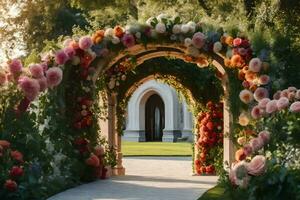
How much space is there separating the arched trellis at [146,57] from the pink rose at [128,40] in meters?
0.31

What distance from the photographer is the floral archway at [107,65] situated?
30.0ft

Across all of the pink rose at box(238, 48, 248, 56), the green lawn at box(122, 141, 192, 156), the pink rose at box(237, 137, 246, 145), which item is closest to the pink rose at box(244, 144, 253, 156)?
the pink rose at box(237, 137, 246, 145)

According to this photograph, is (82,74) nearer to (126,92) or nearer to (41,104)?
(41,104)

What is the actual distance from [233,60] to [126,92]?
452 centimetres

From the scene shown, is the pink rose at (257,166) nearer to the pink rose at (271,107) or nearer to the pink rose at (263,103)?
the pink rose at (271,107)

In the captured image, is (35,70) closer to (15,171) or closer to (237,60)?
(15,171)

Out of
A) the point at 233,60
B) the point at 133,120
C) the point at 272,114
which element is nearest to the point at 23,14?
the point at 133,120

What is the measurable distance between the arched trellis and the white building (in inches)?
888

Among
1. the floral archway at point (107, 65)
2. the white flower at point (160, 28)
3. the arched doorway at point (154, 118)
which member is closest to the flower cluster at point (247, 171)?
the floral archway at point (107, 65)

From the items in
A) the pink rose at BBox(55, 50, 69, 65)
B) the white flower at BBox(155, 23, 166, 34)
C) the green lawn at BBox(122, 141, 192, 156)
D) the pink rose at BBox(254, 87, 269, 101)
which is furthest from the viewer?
the green lawn at BBox(122, 141, 192, 156)

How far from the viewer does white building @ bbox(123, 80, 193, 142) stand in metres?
36.5

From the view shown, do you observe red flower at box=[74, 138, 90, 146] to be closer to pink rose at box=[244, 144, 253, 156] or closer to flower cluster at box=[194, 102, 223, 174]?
flower cluster at box=[194, 102, 223, 174]

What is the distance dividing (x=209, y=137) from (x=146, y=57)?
8.71ft

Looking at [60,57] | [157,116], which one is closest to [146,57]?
[60,57]
